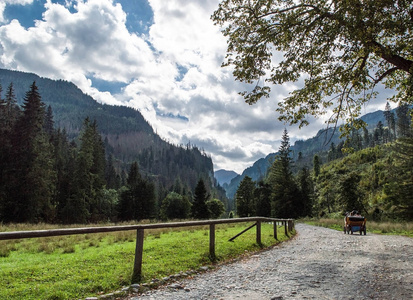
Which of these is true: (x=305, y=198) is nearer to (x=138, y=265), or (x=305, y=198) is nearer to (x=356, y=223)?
(x=356, y=223)

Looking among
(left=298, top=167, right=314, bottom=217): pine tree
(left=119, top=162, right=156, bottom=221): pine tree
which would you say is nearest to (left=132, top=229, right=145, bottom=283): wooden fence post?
(left=119, top=162, right=156, bottom=221): pine tree

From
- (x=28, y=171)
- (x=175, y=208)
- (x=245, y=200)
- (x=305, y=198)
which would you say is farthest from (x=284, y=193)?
(x=28, y=171)

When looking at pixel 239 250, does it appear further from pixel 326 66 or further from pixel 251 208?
pixel 251 208

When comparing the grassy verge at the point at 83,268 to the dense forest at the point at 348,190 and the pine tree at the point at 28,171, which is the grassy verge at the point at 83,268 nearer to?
the dense forest at the point at 348,190

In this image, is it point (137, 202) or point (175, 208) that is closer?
point (137, 202)

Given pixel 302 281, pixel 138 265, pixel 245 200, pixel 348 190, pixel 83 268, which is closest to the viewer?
pixel 302 281

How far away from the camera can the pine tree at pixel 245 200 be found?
76.3 meters

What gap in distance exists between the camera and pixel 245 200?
77.2 m

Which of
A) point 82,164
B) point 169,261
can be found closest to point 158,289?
point 169,261

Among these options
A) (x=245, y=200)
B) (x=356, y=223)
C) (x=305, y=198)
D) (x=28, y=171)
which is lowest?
(x=356, y=223)

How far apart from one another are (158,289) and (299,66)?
9.02 meters

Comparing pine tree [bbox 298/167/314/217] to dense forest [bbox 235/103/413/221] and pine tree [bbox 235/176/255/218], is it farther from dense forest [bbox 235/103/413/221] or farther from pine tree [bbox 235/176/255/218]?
pine tree [bbox 235/176/255/218]

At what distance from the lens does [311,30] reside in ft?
29.4

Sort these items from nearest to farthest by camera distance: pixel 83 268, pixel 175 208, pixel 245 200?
1. pixel 83 268
2. pixel 175 208
3. pixel 245 200
